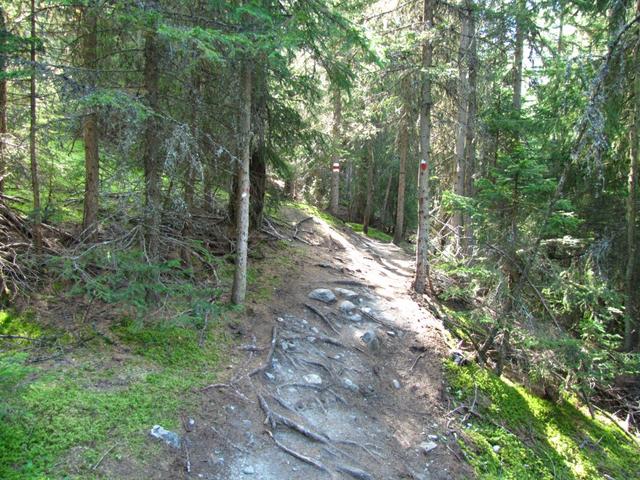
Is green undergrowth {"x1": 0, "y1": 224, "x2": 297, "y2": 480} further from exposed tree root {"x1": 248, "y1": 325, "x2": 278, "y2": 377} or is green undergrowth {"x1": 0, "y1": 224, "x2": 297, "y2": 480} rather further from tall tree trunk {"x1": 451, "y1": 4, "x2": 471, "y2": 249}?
tall tree trunk {"x1": 451, "y1": 4, "x2": 471, "y2": 249}

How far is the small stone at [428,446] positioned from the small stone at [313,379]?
6.08 feet

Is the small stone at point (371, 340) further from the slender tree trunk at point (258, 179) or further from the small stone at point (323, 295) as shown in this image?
the slender tree trunk at point (258, 179)

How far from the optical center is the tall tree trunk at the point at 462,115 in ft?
36.3

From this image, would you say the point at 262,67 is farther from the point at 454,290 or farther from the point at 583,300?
the point at 583,300

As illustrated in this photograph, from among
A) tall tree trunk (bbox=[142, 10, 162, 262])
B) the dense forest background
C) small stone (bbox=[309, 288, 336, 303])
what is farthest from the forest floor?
tall tree trunk (bbox=[142, 10, 162, 262])

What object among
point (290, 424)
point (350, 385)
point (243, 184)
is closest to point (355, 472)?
point (290, 424)

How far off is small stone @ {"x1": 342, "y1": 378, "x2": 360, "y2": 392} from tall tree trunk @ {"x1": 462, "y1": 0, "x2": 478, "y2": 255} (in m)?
4.02

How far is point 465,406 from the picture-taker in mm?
7758

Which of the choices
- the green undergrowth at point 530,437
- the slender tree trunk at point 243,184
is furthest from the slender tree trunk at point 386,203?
the slender tree trunk at point 243,184

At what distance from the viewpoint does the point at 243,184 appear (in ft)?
25.3

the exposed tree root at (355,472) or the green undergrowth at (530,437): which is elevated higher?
the exposed tree root at (355,472)

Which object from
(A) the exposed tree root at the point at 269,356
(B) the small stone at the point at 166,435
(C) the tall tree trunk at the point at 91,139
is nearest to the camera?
(B) the small stone at the point at 166,435

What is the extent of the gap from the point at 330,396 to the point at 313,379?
0.39 meters

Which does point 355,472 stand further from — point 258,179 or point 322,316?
point 258,179
